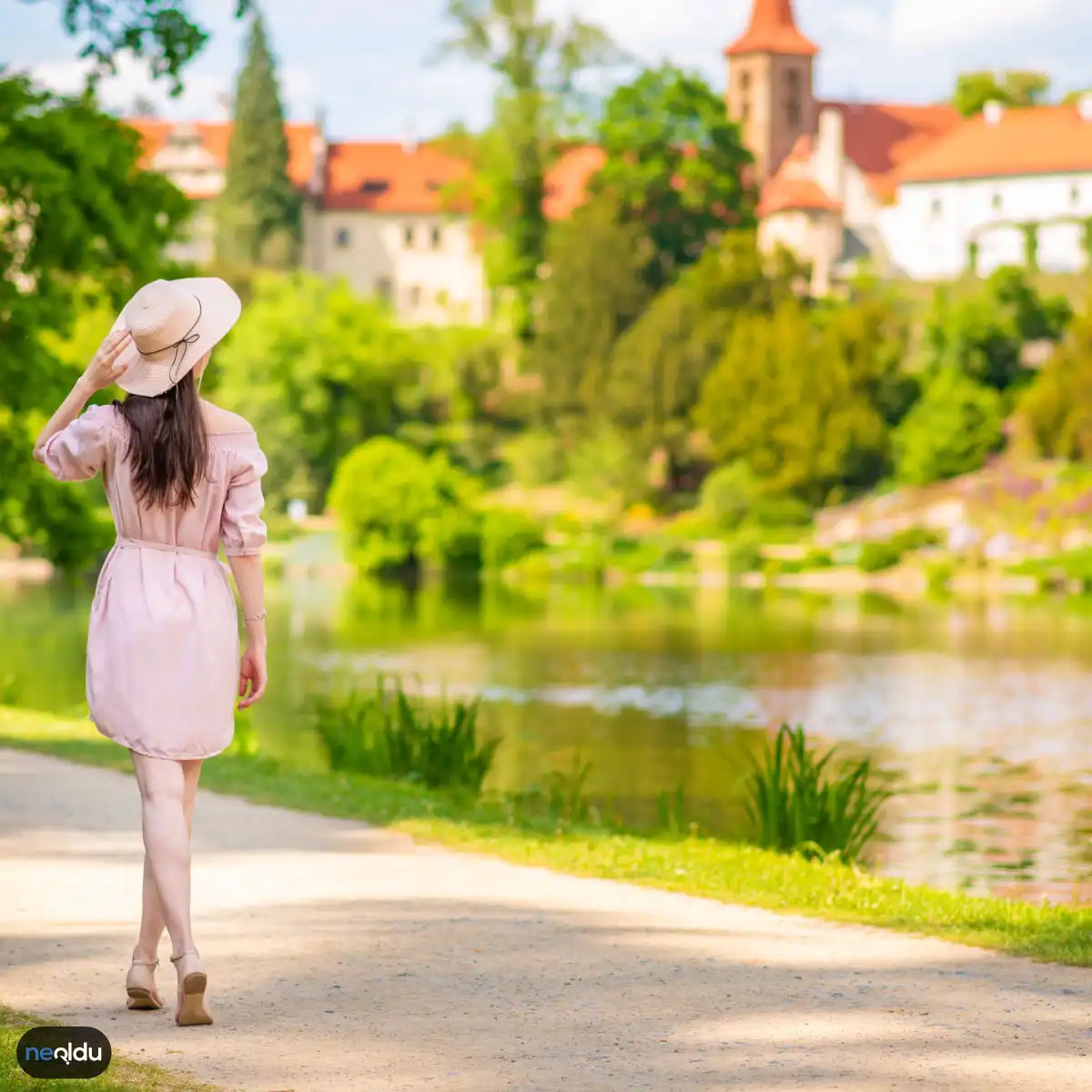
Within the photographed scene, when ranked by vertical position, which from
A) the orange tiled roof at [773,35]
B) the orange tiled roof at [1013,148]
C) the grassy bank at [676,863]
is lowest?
the grassy bank at [676,863]

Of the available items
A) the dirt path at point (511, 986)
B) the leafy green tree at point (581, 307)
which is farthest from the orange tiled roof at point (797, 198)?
the dirt path at point (511, 986)

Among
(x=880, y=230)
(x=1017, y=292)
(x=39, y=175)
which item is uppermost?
(x=880, y=230)

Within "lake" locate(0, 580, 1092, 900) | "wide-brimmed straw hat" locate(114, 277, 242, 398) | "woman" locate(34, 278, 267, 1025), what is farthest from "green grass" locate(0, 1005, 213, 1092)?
"lake" locate(0, 580, 1092, 900)

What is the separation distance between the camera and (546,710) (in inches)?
834

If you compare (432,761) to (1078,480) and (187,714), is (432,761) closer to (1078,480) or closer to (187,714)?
(187,714)

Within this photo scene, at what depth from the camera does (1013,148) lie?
82.2 meters

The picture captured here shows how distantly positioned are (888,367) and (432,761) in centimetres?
4763

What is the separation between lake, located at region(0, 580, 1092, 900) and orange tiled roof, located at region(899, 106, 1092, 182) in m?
43.5

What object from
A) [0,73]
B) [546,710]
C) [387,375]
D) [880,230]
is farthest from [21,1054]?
[880,230]

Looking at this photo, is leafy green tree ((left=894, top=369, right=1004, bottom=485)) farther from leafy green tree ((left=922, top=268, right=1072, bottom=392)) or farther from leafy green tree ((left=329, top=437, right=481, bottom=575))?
leafy green tree ((left=329, top=437, right=481, bottom=575))

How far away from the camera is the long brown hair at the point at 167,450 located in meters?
5.62

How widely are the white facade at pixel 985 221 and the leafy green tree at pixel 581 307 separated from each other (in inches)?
737

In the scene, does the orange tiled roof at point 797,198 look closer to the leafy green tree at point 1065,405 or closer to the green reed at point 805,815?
the leafy green tree at point 1065,405

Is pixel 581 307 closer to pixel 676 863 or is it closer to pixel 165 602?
pixel 676 863
